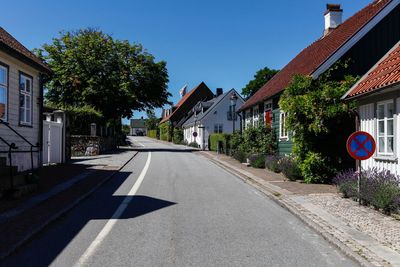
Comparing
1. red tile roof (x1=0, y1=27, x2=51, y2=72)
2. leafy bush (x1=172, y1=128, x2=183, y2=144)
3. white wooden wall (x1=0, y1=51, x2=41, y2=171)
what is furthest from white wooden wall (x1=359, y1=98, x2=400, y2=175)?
leafy bush (x1=172, y1=128, x2=183, y2=144)

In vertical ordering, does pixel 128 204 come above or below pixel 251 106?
below

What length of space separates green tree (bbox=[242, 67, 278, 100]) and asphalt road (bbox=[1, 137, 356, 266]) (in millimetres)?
61903

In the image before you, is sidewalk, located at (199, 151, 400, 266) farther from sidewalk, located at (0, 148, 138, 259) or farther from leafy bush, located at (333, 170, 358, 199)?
sidewalk, located at (0, 148, 138, 259)

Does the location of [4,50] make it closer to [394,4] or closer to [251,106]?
[394,4]

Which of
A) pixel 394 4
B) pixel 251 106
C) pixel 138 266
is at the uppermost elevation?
pixel 394 4

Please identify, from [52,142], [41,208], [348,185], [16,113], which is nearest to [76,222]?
[41,208]

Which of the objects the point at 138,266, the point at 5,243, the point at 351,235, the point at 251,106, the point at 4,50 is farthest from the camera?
the point at 251,106

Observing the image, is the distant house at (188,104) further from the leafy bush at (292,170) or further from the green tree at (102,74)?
the leafy bush at (292,170)

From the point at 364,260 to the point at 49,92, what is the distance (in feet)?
137

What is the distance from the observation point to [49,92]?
44438 millimetres

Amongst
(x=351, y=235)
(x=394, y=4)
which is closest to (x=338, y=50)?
(x=394, y=4)

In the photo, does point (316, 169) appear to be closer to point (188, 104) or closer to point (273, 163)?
point (273, 163)

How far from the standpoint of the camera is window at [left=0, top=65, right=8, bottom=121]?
49.8 feet

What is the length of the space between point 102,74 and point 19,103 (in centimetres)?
2701
